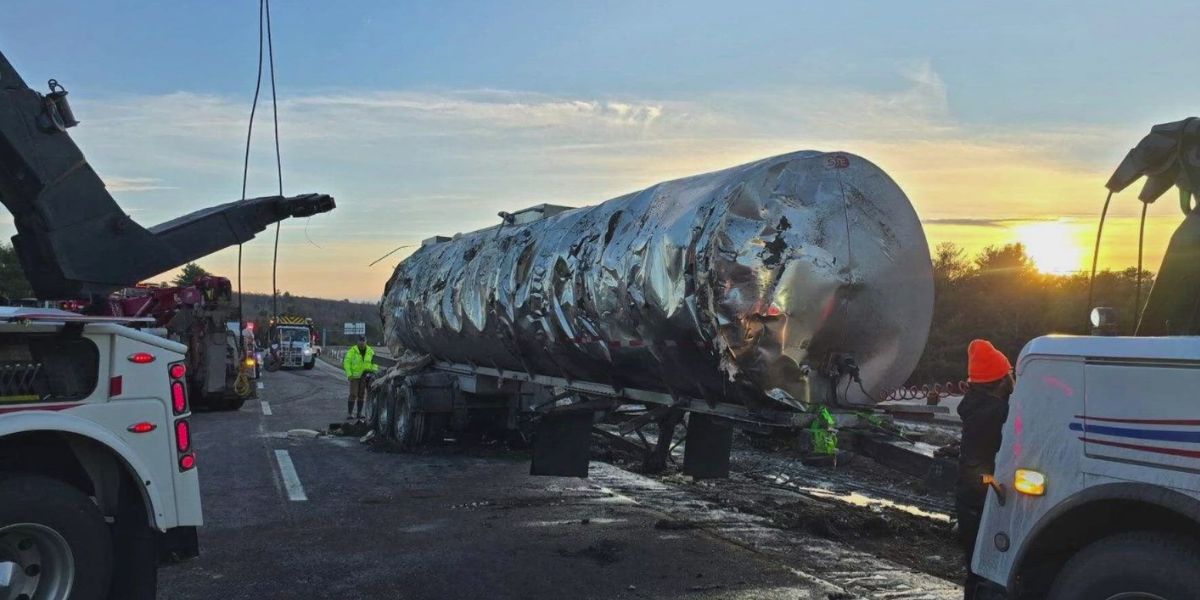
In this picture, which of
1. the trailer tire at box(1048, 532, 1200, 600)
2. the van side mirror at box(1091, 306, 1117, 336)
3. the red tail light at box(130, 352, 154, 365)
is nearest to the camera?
the trailer tire at box(1048, 532, 1200, 600)

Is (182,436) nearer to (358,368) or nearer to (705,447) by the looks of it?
(705,447)

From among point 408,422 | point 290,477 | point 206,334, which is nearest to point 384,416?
point 408,422

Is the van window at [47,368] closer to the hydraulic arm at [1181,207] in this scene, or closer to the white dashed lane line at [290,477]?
the white dashed lane line at [290,477]

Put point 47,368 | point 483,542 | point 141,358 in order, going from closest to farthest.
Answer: point 47,368 → point 141,358 → point 483,542

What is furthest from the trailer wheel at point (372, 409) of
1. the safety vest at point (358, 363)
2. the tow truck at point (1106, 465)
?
the tow truck at point (1106, 465)

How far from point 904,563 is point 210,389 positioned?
16085mm

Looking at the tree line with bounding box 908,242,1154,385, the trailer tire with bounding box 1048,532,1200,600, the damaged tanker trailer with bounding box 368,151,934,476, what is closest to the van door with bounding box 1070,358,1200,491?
the trailer tire with bounding box 1048,532,1200,600

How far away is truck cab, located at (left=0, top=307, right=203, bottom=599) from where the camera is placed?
4508 mm

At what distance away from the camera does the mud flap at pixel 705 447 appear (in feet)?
27.0

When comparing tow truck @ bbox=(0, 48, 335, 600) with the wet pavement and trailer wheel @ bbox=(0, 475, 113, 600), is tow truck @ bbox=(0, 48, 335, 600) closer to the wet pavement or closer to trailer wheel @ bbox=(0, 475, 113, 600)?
trailer wheel @ bbox=(0, 475, 113, 600)

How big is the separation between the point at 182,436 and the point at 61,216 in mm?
1881

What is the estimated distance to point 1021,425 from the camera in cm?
391

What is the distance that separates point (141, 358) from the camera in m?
4.89

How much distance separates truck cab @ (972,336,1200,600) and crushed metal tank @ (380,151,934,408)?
7.91ft
